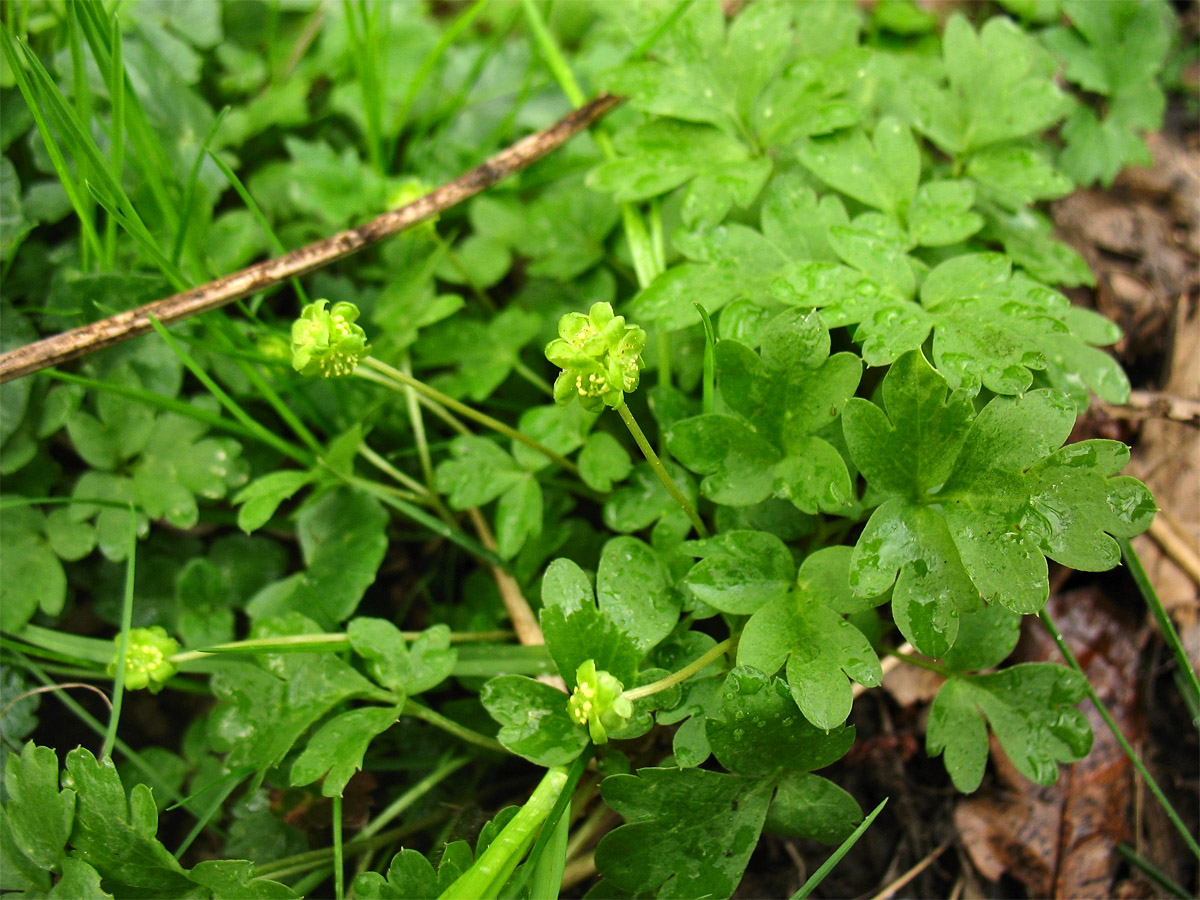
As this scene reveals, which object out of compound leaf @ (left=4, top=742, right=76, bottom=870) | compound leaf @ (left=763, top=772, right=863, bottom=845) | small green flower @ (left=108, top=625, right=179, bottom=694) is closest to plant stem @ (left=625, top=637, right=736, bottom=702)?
compound leaf @ (left=763, top=772, right=863, bottom=845)

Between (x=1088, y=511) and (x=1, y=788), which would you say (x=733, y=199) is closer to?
(x=1088, y=511)

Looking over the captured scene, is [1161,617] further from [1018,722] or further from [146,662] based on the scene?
[146,662]

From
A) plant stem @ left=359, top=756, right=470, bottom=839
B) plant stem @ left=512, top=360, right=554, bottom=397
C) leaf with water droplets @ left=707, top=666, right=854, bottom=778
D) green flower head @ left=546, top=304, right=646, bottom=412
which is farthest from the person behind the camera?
plant stem @ left=512, top=360, right=554, bottom=397

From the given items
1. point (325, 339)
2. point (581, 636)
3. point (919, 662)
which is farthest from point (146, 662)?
point (919, 662)

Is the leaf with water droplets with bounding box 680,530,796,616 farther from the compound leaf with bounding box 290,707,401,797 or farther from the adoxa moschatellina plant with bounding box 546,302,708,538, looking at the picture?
the compound leaf with bounding box 290,707,401,797

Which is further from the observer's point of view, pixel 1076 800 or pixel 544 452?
pixel 1076 800

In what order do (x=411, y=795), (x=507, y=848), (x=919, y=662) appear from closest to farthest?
(x=507, y=848)
(x=919, y=662)
(x=411, y=795)

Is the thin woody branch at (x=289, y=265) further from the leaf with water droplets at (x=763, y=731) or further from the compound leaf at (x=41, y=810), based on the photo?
the leaf with water droplets at (x=763, y=731)
